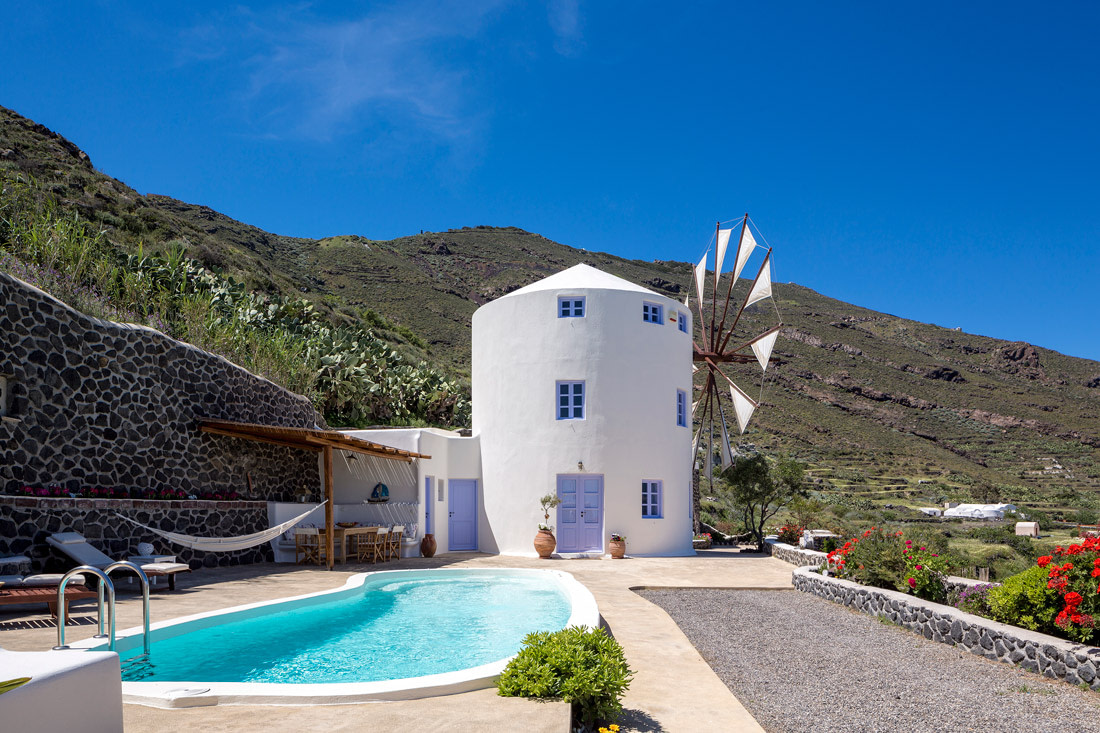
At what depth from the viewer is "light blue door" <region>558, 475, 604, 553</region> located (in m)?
16.7

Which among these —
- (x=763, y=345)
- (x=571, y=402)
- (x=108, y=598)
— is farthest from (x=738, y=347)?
(x=108, y=598)

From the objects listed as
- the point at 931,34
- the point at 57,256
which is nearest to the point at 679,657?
the point at 57,256

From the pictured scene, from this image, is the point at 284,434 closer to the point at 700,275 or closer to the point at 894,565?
the point at 894,565

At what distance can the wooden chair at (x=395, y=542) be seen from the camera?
1497cm

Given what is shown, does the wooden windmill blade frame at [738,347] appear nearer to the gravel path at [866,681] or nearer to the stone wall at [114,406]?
the gravel path at [866,681]

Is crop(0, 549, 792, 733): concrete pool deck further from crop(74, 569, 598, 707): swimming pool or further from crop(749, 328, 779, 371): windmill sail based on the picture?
crop(749, 328, 779, 371): windmill sail

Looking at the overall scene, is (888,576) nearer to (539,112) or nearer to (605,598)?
(605,598)

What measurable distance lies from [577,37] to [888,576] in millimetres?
15482

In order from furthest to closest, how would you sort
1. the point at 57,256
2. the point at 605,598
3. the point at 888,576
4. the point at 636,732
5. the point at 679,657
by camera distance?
1. the point at 57,256
2. the point at 605,598
3. the point at 888,576
4. the point at 679,657
5. the point at 636,732

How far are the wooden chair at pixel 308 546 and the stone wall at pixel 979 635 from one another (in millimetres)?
9160

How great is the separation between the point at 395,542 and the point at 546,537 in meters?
3.30

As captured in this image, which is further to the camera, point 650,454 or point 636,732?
point 650,454

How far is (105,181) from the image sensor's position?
33.3 meters

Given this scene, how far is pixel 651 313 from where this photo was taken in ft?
57.9
